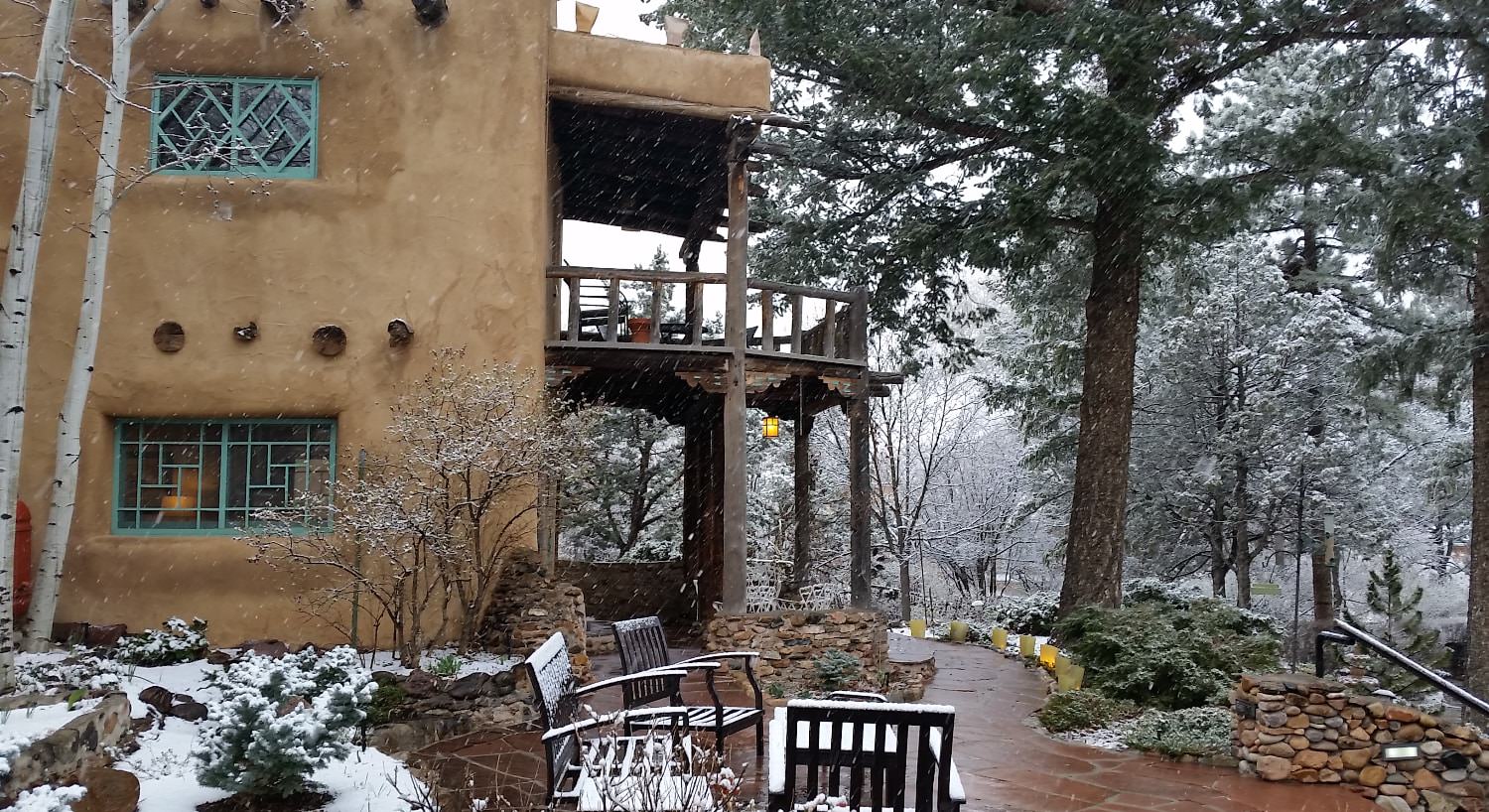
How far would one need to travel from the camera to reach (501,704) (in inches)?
321

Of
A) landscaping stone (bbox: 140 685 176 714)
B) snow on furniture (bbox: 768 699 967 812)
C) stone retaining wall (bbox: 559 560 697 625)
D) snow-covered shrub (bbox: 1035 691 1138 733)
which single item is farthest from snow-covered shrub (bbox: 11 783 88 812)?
stone retaining wall (bbox: 559 560 697 625)

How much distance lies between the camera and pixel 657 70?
11258 mm

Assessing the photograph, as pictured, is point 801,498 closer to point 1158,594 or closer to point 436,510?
point 1158,594

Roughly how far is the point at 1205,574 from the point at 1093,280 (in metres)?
11.4

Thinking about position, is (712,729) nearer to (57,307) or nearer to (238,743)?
(238,743)

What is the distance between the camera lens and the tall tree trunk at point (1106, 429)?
42.4ft

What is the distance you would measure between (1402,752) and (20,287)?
9.22 metres

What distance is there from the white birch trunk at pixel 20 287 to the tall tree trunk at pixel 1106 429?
10.4m

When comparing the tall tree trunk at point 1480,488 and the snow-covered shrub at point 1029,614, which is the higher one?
the tall tree trunk at point 1480,488

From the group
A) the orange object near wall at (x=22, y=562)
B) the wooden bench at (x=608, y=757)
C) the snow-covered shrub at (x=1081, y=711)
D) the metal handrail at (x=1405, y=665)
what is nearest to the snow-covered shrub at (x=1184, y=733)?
the snow-covered shrub at (x=1081, y=711)

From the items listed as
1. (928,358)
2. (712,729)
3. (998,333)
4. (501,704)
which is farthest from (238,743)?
(998,333)

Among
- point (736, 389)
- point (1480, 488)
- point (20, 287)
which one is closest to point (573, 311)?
point (736, 389)

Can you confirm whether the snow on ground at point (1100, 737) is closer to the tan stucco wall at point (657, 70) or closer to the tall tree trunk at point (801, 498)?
the tall tree trunk at point (801, 498)

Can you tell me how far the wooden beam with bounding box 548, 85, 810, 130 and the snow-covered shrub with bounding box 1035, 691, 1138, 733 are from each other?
607cm
